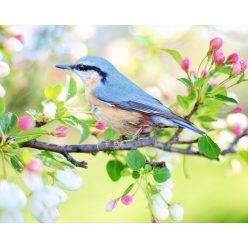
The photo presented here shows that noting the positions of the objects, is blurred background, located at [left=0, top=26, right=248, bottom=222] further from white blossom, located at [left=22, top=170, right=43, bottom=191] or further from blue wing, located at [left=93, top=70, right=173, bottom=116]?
white blossom, located at [left=22, top=170, right=43, bottom=191]

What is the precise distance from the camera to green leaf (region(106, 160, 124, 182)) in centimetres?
93

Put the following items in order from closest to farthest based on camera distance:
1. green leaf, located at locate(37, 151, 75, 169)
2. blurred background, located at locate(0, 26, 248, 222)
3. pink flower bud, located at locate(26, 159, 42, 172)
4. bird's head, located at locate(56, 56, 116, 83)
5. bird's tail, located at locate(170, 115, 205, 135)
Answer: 1. pink flower bud, located at locate(26, 159, 42, 172)
2. green leaf, located at locate(37, 151, 75, 169)
3. bird's tail, located at locate(170, 115, 205, 135)
4. bird's head, located at locate(56, 56, 116, 83)
5. blurred background, located at locate(0, 26, 248, 222)

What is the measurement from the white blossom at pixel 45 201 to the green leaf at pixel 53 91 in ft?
0.53

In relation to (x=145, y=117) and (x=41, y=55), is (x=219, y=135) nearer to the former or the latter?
(x=145, y=117)

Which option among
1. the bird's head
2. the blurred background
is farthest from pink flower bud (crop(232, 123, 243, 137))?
the bird's head

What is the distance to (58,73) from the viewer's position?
1229 millimetres

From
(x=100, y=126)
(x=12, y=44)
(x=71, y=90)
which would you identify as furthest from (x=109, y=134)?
(x=12, y=44)

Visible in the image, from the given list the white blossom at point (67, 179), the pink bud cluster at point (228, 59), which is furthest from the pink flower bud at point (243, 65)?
the white blossom at point (67, 179)

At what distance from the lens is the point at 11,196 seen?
0.70 m

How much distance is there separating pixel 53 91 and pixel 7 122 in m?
0.09

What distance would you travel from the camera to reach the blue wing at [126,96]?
3.05 feet

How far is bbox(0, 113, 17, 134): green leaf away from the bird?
7.5 inches

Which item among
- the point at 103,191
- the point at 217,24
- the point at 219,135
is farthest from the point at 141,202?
the point at 217,24

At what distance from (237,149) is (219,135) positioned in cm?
4
